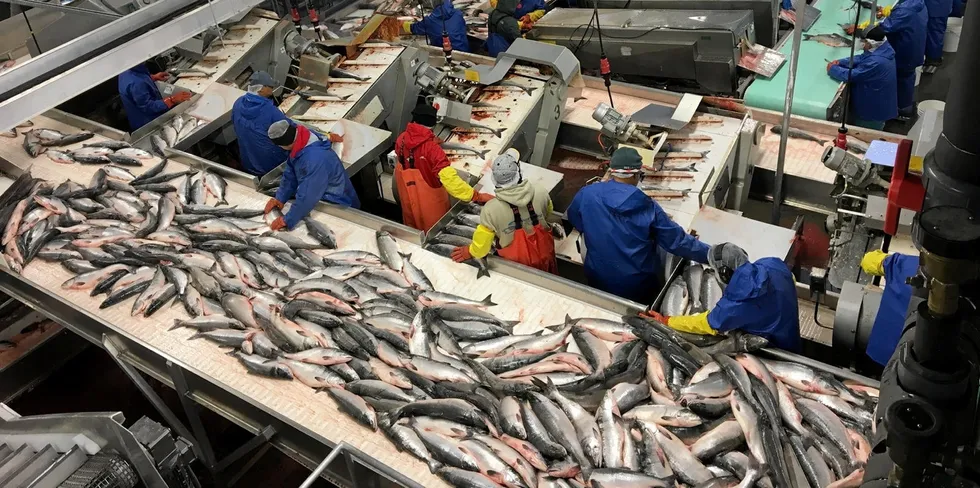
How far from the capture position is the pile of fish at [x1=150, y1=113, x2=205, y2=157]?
6.86 m

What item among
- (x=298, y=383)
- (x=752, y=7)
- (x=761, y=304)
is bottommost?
(x=298, y=383)

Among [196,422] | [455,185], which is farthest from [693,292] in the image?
[196,422]

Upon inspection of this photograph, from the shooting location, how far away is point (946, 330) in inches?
68.3

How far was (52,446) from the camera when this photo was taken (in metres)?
3.93

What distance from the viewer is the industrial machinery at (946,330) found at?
1566 millimetres

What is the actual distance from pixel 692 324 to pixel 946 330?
86.8 inches

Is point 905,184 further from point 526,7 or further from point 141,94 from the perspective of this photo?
point 526,7

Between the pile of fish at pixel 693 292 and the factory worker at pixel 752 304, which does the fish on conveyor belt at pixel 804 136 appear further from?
the factory worker at pixel 752 304

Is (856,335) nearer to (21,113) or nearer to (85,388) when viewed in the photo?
(21,113)

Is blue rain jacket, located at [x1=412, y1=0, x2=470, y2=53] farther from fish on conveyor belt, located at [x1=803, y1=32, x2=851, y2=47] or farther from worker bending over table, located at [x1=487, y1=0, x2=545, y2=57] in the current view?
fish on conveyor belt, located at [x1=803, y1=32, x2=851, y2=47]

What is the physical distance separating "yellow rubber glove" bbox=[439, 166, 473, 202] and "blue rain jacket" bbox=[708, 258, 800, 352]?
2.15 meters

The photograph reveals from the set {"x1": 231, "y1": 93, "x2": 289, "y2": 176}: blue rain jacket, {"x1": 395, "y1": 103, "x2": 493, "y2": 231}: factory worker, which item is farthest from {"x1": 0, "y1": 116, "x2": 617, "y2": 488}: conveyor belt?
{"x1": 231, "y1": 93, "x2": 289, "y2": 176}: blue rain jacket

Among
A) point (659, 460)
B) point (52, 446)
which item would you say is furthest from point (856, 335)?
point (52, 446)

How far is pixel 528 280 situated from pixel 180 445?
227 cm
